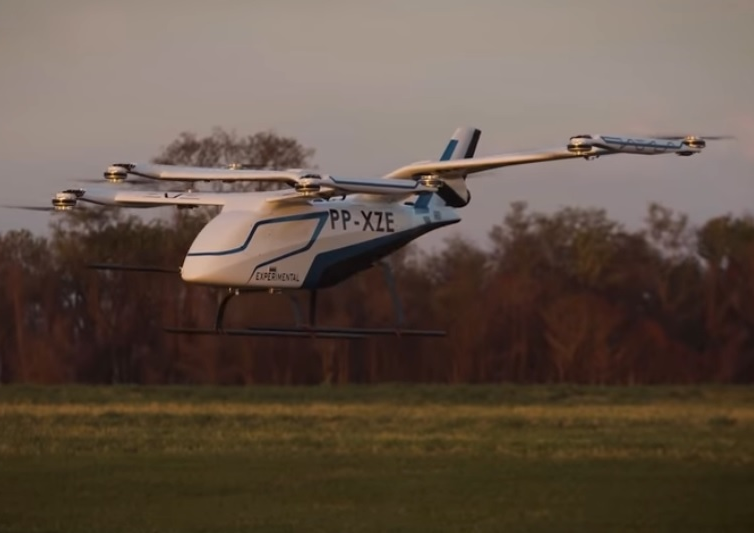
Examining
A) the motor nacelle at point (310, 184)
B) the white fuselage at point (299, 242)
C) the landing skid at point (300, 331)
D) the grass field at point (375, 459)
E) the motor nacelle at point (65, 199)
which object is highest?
the motor nacelle at point (310, 184)

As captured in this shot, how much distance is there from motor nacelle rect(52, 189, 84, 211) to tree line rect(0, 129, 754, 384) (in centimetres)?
992

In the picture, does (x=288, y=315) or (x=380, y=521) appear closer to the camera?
(x=380, y=521)

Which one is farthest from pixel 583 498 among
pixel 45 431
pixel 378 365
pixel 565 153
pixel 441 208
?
pixel 378 365

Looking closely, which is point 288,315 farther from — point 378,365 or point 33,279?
point 378,365

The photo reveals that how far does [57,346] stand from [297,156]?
32.3 ft

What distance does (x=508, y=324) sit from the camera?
99.3ft

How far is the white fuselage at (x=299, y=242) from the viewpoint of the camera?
1377 centimetres

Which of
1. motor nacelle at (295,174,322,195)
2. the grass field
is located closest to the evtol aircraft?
motor nacelle at (295,174,322,195)

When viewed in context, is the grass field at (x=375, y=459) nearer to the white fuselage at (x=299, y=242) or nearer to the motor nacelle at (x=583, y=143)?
the white fuselage at (x=299, y=242)

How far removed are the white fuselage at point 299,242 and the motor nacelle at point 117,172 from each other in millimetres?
800

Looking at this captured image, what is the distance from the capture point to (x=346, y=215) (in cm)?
1450

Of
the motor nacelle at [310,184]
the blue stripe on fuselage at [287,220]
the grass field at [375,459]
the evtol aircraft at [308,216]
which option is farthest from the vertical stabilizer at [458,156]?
the grass field at [375,459]

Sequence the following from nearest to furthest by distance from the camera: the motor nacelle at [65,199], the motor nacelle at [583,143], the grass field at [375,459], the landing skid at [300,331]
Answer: the motor nacelle at [583,143]
the landing skid at [300,331]
the motor nacelle at [65,199]
the grass field at [375,459]

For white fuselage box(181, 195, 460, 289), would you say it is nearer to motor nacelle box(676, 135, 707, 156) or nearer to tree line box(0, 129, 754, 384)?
motor nacelle box(676, 135, 707, 156)
